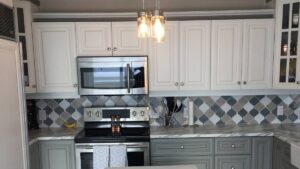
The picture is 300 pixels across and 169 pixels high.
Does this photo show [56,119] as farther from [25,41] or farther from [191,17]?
[191,17]

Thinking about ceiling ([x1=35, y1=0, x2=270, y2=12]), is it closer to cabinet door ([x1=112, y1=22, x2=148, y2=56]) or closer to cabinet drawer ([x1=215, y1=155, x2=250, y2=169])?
cabinet door ([x1=112, y1=22, x2=148, y2=56])

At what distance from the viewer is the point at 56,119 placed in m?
3.06

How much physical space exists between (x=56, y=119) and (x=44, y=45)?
98 cm

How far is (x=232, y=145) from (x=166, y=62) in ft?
3.92

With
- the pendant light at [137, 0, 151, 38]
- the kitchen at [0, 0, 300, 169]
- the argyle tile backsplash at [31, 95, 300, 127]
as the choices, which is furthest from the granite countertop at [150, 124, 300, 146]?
the pendant light at [137, 0, 151, 38]

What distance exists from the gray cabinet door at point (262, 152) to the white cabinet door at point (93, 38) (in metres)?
1.95

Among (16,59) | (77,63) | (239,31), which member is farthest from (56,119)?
(239,31)

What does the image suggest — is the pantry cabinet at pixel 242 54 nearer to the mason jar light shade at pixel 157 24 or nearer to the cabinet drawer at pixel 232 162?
the cabinet drawer at pixel 232 162

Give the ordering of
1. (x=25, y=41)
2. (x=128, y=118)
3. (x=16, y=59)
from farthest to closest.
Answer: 1. (x=128, y=118)
2. (x=25, y=41)
3. (x=16, y=59)

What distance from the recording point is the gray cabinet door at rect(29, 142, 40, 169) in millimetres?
2396

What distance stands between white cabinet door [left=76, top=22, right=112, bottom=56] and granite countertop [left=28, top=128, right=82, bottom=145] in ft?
3.05

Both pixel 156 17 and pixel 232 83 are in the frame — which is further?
pixel 232 83

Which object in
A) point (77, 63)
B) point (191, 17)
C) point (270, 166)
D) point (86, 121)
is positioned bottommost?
point (270, 166)

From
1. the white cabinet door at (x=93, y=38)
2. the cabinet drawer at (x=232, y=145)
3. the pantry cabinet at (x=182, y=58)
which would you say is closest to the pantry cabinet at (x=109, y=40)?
the white cabinet door at (x=93, y=38)
